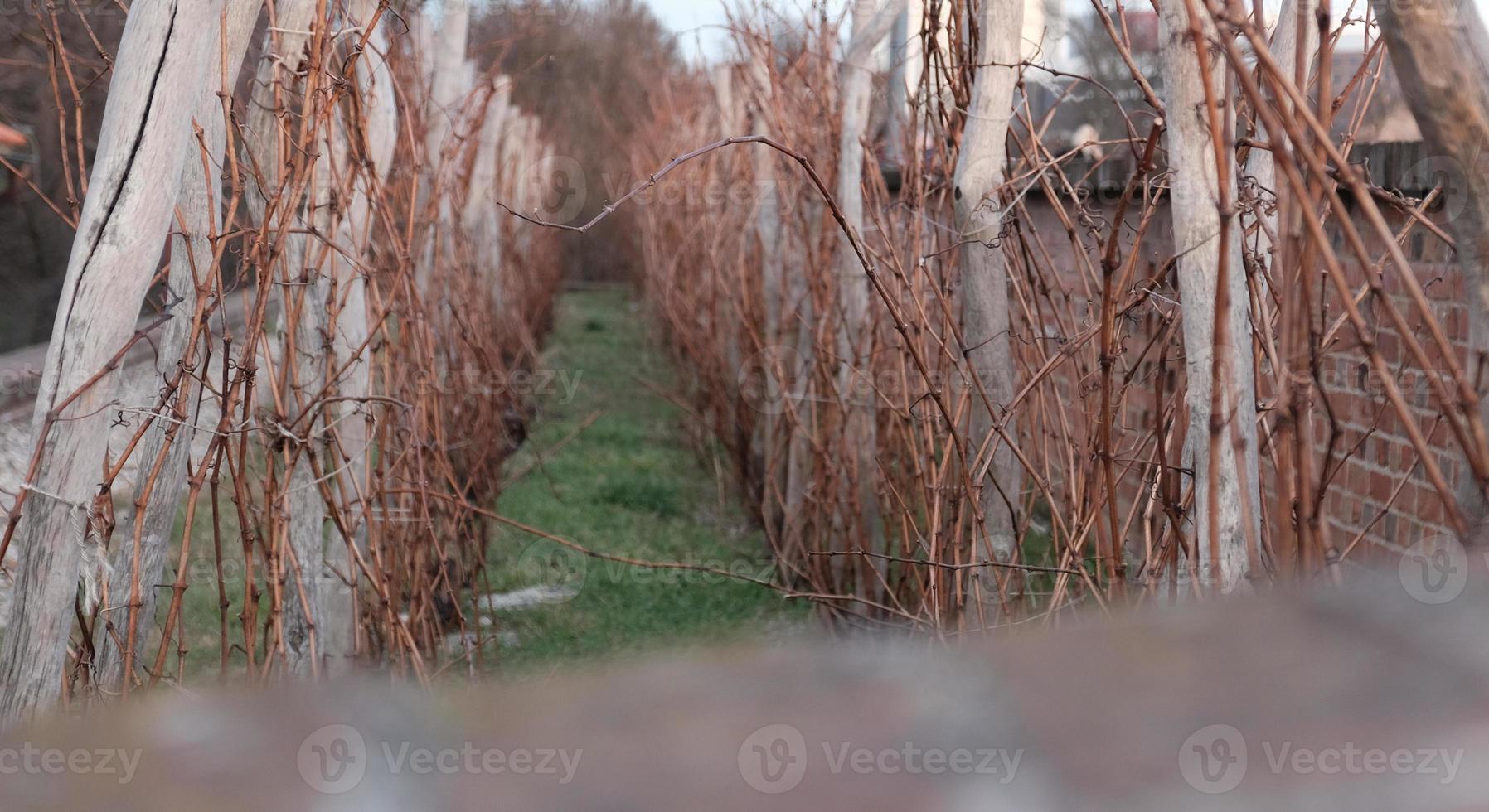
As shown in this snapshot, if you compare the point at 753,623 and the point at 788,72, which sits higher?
the point at 788,72

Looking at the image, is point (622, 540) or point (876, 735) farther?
point (622, 540)

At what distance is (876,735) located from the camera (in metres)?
0.45

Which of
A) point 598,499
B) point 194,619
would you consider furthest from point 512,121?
point 194,619

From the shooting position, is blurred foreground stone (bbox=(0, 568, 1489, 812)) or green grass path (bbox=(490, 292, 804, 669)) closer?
blurred foreground stone (bbox=(0, 568, 1489, 812))

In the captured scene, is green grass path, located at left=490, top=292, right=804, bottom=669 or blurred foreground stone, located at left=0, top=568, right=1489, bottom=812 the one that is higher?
blurred foreground stone, located at left=0, top=568, right=1489, bottom=812

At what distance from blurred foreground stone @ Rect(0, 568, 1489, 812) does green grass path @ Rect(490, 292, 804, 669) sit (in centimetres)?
252

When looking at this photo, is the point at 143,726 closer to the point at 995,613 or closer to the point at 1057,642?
the point at 1057,642

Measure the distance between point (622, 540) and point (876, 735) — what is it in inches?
161

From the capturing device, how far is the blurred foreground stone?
42cm

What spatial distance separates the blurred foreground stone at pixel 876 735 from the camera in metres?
0.42

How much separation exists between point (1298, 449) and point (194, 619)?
10.5 feet

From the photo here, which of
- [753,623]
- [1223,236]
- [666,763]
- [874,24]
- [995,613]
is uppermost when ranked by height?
[874,24]

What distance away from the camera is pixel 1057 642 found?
19.2 inches

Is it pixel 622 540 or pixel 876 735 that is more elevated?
pixel 876 735
